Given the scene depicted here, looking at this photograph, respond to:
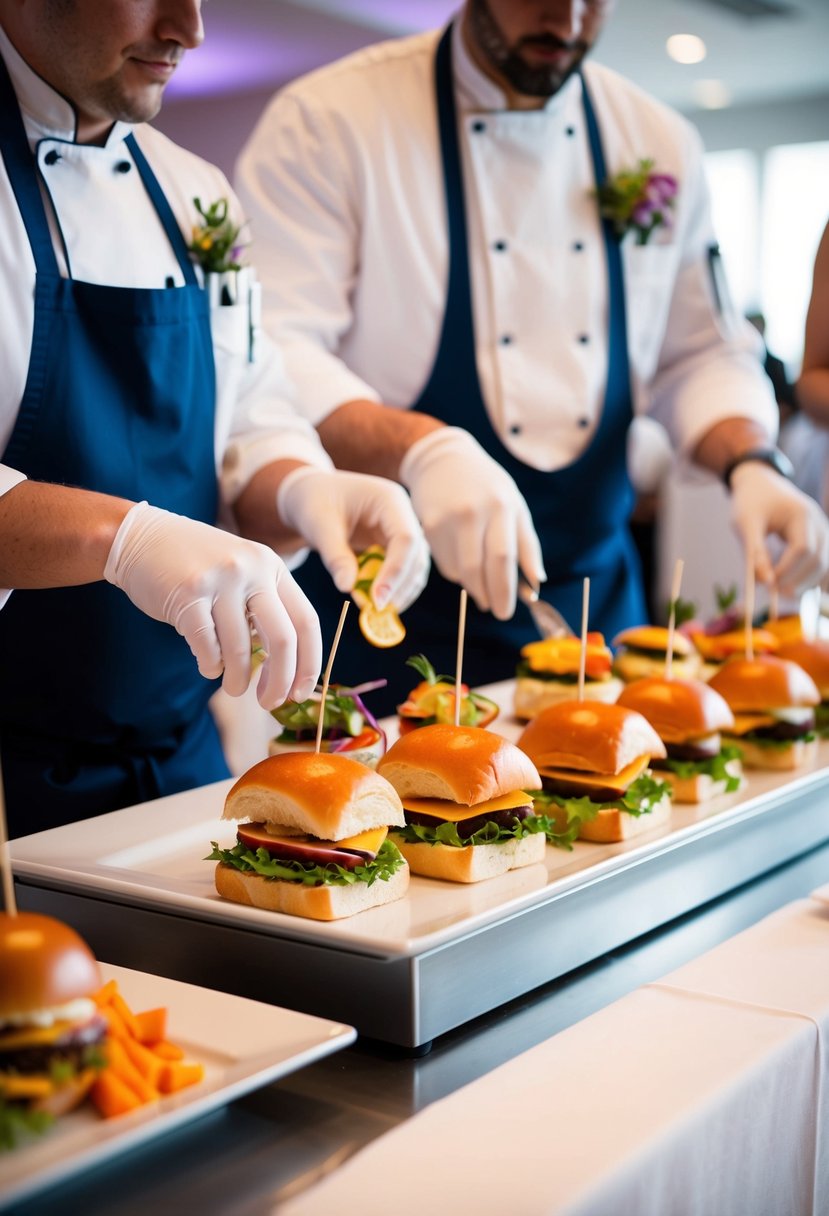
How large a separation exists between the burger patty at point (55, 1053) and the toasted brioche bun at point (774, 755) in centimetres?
152

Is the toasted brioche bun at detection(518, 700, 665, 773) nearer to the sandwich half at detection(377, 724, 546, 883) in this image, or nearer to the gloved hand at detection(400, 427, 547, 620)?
the sandwich half at detection(377, 724, 546, 883)

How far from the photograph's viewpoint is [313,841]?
168 centimetres

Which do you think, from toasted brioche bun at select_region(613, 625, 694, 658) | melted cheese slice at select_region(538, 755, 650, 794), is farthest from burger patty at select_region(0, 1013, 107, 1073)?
toasted brioche bun at select_region(613, 625, 694, 658)

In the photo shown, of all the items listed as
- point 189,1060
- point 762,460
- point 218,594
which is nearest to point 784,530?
point 762,460

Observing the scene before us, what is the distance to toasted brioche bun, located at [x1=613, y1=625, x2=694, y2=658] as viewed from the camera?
9.62 ft

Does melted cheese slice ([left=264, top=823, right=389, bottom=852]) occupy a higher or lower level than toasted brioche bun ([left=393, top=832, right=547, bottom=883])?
higher

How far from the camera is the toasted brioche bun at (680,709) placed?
2.25m

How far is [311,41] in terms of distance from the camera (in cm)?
1073

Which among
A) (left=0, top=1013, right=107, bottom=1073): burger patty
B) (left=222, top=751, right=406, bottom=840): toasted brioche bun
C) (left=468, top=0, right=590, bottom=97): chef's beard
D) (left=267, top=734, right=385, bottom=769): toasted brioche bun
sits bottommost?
(left=267, top=734, right=385, bottom=769): toasted brioche bun

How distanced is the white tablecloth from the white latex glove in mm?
947

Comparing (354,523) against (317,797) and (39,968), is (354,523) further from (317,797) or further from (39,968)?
(39,968)

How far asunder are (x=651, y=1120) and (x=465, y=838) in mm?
606

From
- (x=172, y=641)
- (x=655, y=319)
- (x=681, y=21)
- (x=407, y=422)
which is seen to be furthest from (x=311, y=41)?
(x=172, y=641)

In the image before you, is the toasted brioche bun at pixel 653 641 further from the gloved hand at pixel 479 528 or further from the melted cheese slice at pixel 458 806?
the melted cheese slice at pixel 458 806
